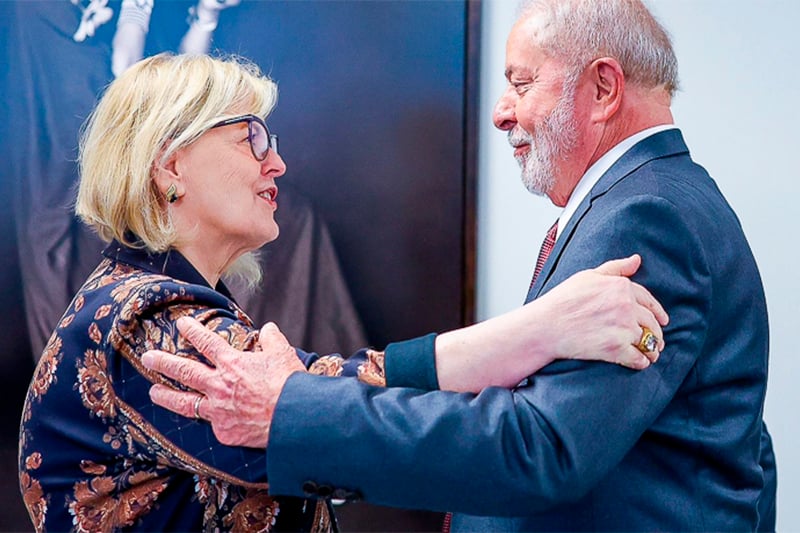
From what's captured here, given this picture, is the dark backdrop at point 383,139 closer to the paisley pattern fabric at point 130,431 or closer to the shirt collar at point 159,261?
the shirt collar at point 159,261

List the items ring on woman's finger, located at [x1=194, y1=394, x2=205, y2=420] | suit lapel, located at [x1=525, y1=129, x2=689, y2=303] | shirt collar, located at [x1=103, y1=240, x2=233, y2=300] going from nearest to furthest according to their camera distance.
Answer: ring on woman's finger, located at [x1=194, y1=394, x2=205, y2=420]
suit lapel, located at [x1=525, y1=129, x2=689, y2=303]
shirt collar, located at [x1=103, y1=240, x2=233, y2=300]

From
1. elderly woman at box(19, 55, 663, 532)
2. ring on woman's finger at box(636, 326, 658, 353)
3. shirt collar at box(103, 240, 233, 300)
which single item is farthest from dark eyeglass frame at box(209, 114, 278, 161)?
ring on woman's finger at box(636, 326, 658, 353)

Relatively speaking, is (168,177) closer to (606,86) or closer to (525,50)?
(525,50)

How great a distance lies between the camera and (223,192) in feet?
5.08

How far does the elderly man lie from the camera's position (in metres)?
1.06

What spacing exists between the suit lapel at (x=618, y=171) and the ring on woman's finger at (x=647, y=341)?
23 centimetres

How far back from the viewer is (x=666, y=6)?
7.55 feet

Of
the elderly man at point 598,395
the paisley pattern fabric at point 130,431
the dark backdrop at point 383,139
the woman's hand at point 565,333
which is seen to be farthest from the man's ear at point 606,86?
the dark backdrop at point 383,139

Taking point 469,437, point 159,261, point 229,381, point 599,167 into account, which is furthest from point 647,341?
point 159,261

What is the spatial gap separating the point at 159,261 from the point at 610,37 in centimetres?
87

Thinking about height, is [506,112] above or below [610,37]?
below

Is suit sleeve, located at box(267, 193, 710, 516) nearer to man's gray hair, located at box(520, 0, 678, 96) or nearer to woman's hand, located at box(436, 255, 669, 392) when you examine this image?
woman's hand, located at box(436, 255, 669, 392)

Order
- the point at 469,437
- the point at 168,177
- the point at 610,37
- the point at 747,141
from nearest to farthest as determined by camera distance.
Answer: the point at 469,437 < the point at 610,37 < the point at 168,177 < the point at 747,141

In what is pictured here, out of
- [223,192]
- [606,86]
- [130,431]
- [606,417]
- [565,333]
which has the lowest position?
[130,431]
